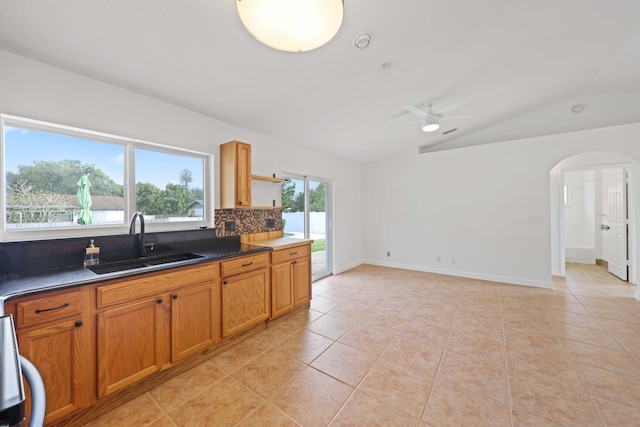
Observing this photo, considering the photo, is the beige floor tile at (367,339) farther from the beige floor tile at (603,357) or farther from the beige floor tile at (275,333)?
the beige floor tile at (603,357)

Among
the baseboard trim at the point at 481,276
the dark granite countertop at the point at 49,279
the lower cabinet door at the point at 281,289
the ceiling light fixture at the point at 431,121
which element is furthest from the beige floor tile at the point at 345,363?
the baseboard trim at the point at 481,276

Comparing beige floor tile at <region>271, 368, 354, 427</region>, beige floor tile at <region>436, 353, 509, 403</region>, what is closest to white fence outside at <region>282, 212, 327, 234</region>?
beige floor tile at <region>271, 368, 354, 427</region>

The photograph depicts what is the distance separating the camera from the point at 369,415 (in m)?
1.61

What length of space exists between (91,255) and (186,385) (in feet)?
4.17

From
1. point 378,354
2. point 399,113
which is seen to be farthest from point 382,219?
point 378,354

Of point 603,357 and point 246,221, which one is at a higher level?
point 246,221

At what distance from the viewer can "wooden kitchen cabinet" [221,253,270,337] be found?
2295mm

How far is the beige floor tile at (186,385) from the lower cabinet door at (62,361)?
407 millimetres

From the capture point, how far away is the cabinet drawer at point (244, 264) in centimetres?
230

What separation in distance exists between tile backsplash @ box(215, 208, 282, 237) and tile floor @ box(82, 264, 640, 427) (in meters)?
1.23

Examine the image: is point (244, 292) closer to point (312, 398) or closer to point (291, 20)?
point (312, 398)

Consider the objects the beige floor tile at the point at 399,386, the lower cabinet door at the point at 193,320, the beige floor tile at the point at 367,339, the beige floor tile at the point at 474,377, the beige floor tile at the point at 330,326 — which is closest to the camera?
the beige floor tile at the point at 399,386

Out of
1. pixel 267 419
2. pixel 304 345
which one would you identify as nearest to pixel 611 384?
pixel 304 345

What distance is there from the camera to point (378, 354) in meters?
2.26
